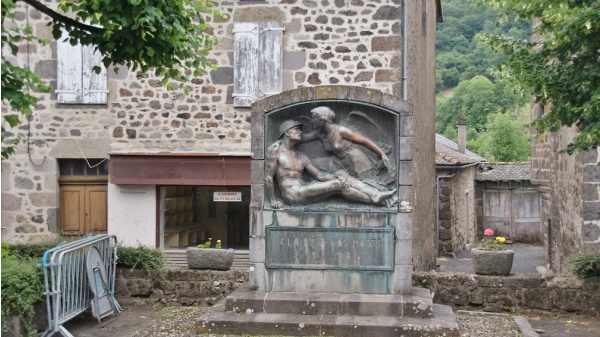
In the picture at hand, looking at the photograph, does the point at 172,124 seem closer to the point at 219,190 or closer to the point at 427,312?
the point at 219,190

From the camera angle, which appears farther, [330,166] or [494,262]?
[494,262]

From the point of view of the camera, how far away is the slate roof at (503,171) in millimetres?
28656

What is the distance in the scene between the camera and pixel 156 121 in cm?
1405

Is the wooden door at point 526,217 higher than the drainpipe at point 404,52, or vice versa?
the drainpipe at point 404,52

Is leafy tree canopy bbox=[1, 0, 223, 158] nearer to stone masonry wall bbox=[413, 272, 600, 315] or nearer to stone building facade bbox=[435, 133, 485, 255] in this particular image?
stone masonry wall bbox=[413, 272, 600, 315]

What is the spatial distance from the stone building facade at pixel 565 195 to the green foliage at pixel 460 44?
3431 centimetres

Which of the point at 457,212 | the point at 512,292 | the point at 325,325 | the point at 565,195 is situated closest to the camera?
the point at 325,325

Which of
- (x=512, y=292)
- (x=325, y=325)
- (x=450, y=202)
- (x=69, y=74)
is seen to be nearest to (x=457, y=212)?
(x=450, y=202)

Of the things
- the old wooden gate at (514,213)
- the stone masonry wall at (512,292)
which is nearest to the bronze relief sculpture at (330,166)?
the stone masonry wall at (512,292)

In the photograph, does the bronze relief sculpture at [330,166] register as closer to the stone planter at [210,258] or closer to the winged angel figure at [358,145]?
the winged angel figure at [358,145]

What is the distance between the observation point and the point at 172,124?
46.0ft

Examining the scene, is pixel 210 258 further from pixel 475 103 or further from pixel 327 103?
pixel 475 103

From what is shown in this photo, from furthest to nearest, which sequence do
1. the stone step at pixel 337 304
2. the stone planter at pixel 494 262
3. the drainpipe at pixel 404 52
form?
1. the drainpipe at pixel 404 52
2. the stone planter at pixel 494 262
3. the stone step at pixel 337 304

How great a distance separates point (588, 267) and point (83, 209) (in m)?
9.17
